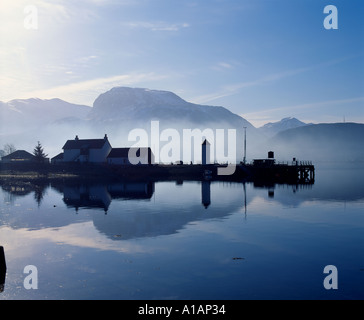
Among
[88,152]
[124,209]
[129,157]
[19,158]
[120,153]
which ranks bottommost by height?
[124,209]

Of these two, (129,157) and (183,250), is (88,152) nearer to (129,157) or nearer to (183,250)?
(129,157)

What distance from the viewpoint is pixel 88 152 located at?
114000 mm

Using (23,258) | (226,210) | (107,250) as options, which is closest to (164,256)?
(107,250)

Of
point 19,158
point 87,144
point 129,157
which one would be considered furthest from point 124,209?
point 19,158

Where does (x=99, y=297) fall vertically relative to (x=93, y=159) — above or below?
below

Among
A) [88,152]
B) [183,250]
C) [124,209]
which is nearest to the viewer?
[183,250]

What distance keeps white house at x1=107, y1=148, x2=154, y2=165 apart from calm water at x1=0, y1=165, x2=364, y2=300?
64.3m

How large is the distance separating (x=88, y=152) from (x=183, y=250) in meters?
94.1

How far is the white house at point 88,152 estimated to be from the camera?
373 ft

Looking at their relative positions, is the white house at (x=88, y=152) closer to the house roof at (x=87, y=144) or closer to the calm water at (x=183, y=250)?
the house roof at (x=87, y=144)

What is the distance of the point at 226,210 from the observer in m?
44.4
